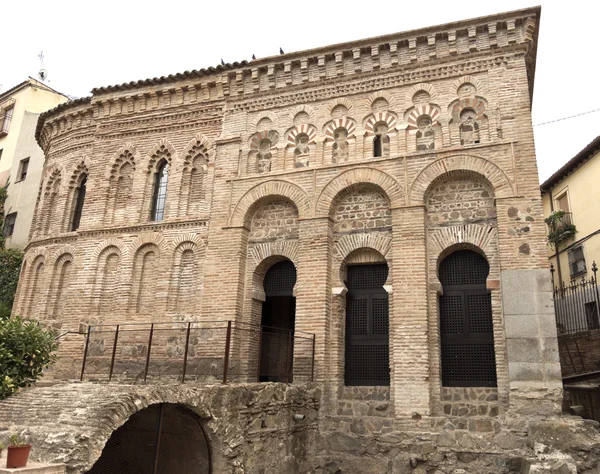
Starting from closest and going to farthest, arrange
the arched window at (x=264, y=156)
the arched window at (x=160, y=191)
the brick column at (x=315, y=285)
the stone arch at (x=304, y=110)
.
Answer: the brick column at (x=315, y=285)
the stone arch at (x=304, y=110)
the arched window at (x=264, y=156)
the arched window at (x=160, y=191)

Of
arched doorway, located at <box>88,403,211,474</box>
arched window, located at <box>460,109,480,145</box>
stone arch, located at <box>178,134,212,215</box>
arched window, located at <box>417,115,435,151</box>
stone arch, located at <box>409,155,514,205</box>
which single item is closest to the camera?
arched doorway, located at <box>88,403,211,474</box>

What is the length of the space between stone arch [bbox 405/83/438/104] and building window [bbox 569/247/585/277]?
12.6 m

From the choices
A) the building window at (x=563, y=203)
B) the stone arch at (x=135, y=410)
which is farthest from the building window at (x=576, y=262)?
the stone arch at (x=135, y=410)

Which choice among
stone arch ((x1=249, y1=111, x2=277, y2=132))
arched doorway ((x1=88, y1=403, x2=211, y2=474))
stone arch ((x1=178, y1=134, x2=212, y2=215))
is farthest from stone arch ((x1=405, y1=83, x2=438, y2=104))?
arched doorway ((x1=88, y1=403, x2=211, y2=474))

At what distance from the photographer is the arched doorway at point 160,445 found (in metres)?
8.55

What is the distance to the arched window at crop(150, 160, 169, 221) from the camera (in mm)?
14906

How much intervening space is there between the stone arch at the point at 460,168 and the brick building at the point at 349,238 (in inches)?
1.3

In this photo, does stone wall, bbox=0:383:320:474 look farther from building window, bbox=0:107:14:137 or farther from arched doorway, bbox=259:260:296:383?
building window, bbox=0:107:14:137

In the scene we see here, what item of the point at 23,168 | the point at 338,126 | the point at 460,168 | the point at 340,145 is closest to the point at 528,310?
the point at 460,168


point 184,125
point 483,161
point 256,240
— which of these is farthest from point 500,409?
point 184,125

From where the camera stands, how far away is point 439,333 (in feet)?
36.5

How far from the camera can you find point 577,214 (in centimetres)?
2169

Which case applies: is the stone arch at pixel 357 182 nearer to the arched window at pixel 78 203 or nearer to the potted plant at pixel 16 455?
the potted plant at pixel 16 455

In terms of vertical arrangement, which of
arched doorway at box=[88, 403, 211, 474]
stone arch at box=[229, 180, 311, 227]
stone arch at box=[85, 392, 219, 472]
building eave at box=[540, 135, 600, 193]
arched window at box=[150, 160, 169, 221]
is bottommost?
arched doorway at box=[88, 403, 211, 474]
